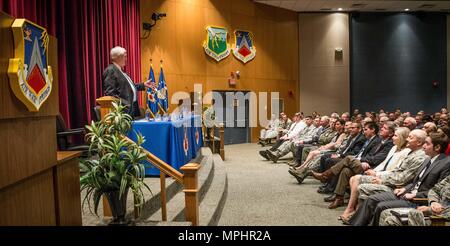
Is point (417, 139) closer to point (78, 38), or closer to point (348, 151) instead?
point (348, 151)

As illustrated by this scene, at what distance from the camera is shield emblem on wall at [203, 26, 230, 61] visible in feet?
37.6

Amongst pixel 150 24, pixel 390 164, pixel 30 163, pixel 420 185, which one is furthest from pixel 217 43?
pixel 30 163

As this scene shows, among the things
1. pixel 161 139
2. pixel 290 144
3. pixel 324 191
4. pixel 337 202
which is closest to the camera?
pixel 161 139

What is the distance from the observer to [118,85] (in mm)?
4074

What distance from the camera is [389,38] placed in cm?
1461

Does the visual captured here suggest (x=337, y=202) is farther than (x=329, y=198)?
No

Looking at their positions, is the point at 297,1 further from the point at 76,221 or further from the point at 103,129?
the point at 76,221

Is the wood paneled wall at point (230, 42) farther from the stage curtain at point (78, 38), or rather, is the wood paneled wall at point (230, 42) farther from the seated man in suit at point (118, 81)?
the seated man in suit at point (118, 81)

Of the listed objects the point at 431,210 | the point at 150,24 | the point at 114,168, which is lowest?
the point at 431,210

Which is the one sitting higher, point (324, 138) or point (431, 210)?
point (324, 138)

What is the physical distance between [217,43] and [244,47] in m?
1.19

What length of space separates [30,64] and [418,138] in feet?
Result: 11.4

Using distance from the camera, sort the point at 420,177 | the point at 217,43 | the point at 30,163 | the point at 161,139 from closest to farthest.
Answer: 1. the point at 30,163
2. the point at 420,177
3. the point at 161,139
4. the point at 217,43

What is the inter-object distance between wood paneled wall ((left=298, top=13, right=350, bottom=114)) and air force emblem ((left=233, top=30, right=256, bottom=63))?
2349 mm
